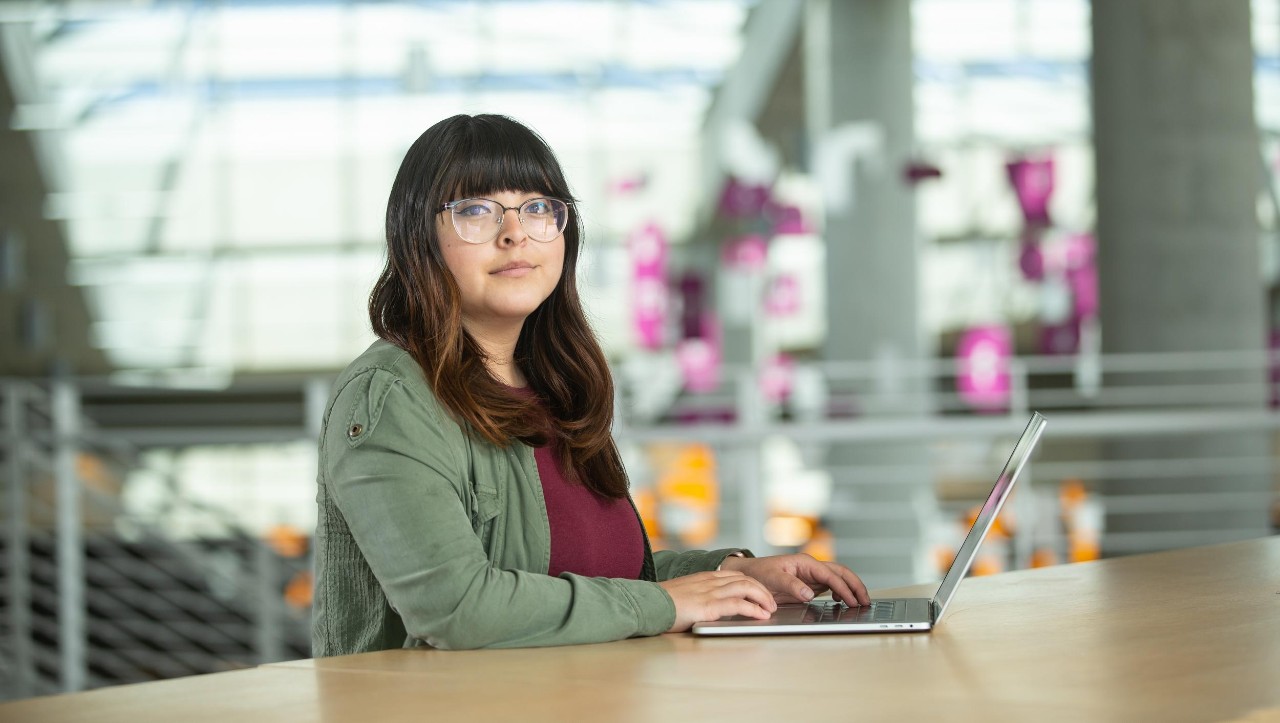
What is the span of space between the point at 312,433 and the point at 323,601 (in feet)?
Answer: 9.16

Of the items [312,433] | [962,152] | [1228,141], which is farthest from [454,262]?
[962,152]

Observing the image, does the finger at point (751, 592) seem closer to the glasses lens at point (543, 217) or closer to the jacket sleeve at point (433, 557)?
the jacket sleeve at point (433, 557)

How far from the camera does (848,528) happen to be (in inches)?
253

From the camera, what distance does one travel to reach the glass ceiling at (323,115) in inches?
407

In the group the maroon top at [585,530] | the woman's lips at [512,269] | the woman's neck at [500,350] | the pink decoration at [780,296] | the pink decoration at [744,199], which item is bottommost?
the maroon top at [585,530]

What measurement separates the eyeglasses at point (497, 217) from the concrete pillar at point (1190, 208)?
295 centimetres

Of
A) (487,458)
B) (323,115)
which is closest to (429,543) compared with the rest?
(487,458)

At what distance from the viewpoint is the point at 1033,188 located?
6559 mm

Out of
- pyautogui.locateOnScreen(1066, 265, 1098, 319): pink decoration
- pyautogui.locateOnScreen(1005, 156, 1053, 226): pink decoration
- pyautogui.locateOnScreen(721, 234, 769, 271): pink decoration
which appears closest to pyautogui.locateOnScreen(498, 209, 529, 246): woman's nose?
pyautogui.locateOnScreen(1005, 156, 1053, 226): pink decoration

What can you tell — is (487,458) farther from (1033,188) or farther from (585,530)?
(1033,188)

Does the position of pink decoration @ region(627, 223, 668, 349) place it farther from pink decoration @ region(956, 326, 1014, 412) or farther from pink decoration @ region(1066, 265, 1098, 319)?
pink decoration @ region(1066, 265, 1098, 319)

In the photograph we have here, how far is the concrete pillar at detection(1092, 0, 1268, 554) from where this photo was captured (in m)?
3.90

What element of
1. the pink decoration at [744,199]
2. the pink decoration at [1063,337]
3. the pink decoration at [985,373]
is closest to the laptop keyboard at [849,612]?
the pink decoration at [985,373]

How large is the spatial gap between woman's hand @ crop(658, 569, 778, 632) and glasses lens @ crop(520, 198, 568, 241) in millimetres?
338
